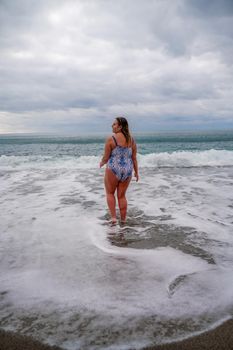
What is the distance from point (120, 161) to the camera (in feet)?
15.9

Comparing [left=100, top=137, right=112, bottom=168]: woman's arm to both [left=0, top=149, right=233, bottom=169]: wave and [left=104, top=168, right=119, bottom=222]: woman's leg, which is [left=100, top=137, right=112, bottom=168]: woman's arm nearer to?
[left=104, top=168, right=119, bottom=222]: woman's leg

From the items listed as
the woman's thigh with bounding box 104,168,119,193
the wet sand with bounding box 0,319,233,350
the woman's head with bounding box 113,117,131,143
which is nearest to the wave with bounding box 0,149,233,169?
the woman's thigh with bounding box 104,168,119,193

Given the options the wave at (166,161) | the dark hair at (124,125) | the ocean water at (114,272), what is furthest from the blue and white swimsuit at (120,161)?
the wave at (166,161)

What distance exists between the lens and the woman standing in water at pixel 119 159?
4.71 meters

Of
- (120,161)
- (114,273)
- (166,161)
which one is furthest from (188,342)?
(166,161)

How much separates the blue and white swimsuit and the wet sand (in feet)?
10.3

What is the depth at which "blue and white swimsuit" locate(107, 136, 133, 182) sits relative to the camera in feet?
15.8

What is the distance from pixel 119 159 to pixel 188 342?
3.27 m

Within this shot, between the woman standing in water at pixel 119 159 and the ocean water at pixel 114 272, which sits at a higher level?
the woman standing in water at pixel 119 159

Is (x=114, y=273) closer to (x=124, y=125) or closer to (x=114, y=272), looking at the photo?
(x=114, y=272)

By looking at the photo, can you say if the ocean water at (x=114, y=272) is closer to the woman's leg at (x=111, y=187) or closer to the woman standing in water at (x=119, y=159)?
the woman's leg at (x=111, y=187)

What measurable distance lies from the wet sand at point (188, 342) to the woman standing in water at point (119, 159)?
300 centimetres

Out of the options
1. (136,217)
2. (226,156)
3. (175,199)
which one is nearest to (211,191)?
(175,199)

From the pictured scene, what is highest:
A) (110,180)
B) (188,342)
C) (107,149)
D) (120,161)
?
(107,149)
